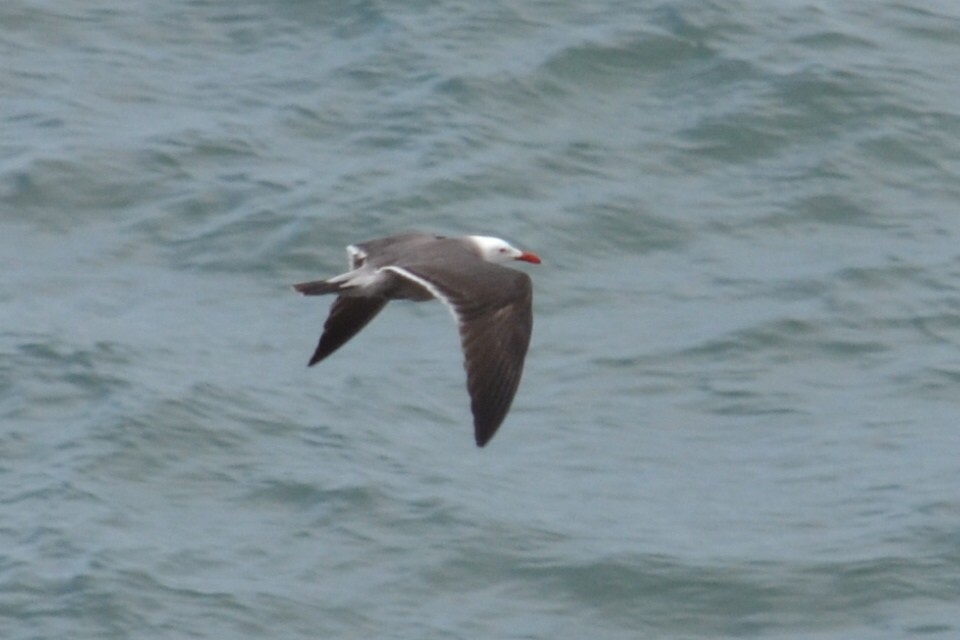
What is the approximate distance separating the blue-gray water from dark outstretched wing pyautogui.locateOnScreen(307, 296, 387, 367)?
1636 mm

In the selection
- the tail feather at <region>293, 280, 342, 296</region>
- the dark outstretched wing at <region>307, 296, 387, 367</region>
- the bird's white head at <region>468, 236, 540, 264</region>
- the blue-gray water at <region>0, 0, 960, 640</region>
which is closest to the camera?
the tail feather at <region>293, 280, 342, 296</region>

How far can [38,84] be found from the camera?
15.9 metres

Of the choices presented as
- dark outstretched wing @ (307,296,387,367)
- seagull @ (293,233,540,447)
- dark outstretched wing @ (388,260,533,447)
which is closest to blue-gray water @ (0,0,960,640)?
dark outstretched wing @ (307,296,387,367)

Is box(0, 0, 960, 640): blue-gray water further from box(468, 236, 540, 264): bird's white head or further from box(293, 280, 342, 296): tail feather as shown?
box(293, 280, 342, 296): tail feather

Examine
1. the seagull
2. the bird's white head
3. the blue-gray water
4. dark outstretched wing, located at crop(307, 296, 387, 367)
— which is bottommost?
the blue-gray water

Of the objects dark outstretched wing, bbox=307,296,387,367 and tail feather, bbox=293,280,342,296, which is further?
dark outstretched wing, bbox=307,296,387,367

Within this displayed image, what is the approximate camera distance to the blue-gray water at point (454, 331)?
10359mm

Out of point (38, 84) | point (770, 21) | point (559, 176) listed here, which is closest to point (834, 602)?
point (559, 176)

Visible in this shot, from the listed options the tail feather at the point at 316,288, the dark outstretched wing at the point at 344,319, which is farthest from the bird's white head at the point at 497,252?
the tail feather at the point at 316,288

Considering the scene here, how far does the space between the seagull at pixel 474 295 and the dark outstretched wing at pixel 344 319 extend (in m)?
0.48

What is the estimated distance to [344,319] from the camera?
8.97 metres

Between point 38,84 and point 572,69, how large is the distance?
13.1ft

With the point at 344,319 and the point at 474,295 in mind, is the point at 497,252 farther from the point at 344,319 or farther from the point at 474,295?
the point at 474,295

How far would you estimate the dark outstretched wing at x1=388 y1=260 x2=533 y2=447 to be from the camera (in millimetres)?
7727
